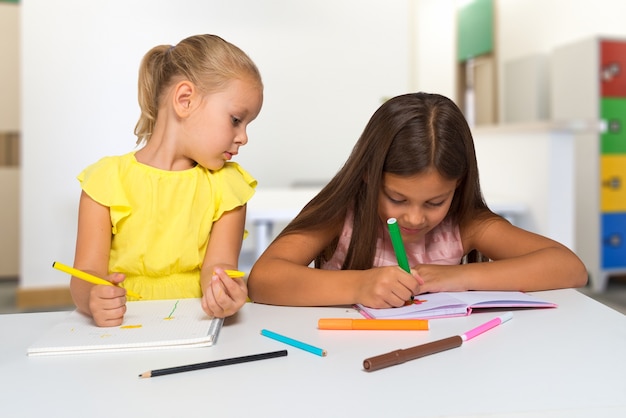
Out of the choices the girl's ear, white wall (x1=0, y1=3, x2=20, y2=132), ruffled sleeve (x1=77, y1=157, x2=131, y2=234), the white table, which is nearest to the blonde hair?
the girl's ear

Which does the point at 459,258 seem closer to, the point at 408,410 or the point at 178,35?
the point at 408,410

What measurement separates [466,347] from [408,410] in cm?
20

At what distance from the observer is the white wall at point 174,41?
321 cm

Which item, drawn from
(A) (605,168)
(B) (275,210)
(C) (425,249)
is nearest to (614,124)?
(A) (605,168)

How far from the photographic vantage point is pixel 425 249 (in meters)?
1.23

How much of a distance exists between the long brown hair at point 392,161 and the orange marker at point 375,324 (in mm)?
328

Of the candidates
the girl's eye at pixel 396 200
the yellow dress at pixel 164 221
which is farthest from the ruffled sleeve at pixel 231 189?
the girl's eye at pixel 396 200

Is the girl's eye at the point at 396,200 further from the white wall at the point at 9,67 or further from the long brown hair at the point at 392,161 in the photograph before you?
the white wall at the point at 9,67

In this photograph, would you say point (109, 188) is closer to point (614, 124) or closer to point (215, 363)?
point (215, 363)

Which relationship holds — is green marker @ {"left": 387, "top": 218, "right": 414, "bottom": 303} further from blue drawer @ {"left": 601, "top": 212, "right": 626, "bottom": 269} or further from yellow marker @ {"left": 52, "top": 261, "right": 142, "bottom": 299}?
blue drawer @ {"left": 601, "top": 212, "right": 626, "bottom": 269}

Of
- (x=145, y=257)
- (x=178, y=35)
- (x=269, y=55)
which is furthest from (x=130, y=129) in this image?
(x=145, y=257)

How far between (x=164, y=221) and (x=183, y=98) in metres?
0.21

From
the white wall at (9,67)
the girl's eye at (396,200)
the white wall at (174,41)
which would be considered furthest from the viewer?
the white wall at (9,67)

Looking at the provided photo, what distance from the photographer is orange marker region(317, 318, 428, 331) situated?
2.46 feet
